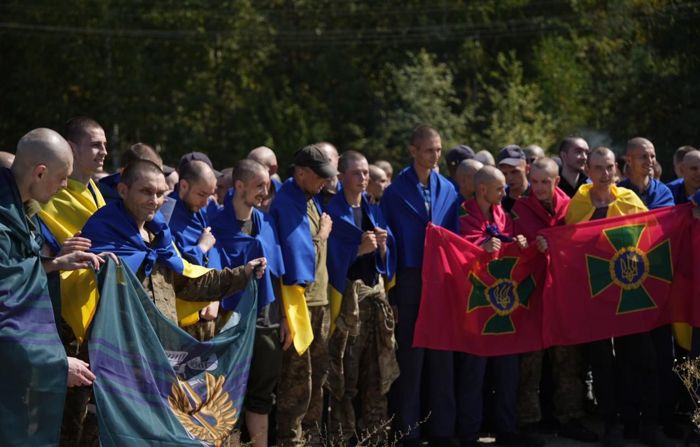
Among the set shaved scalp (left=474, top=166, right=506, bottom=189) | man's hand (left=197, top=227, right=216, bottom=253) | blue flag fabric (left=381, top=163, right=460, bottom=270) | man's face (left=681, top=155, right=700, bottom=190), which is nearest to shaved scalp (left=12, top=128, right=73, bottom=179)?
man's hand (left=197, top=227, right=216, bottom=253)

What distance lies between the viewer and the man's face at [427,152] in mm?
7695

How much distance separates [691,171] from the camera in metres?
8.10

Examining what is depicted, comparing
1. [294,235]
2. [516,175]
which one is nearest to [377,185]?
[516,175]

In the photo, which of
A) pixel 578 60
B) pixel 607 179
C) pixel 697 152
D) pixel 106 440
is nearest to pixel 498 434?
pixel 607 179

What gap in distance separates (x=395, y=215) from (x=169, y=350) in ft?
9.14

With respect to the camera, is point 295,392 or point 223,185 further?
point 223,185

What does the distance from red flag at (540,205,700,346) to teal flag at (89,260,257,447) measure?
3.08m

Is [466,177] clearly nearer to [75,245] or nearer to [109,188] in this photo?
[109,188]

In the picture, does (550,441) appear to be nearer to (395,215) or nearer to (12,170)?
(395,215)

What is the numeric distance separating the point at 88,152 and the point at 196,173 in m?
0.78

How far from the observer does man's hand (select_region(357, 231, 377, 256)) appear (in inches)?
283

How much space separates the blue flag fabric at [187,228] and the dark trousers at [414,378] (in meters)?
1.87

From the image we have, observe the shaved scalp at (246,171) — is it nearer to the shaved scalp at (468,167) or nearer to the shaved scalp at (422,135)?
the shaved scalp at (422,135)

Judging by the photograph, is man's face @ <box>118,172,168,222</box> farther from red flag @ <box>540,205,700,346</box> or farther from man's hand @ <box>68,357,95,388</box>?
red flag @ <box>540,205,700,346</box>
